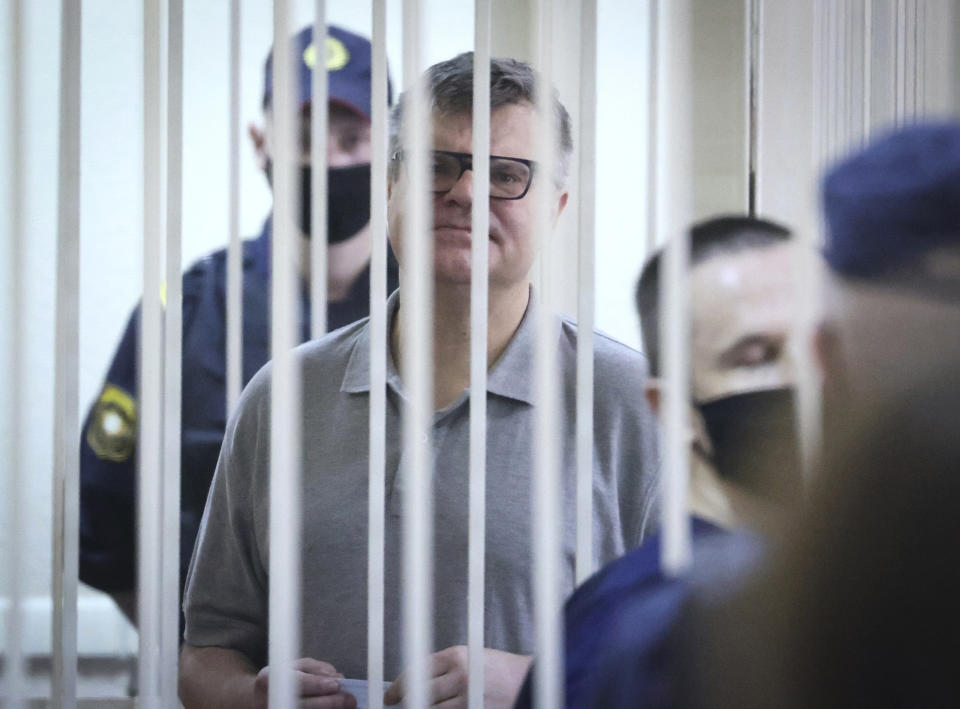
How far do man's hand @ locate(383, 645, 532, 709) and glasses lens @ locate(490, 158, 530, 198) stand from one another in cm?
37

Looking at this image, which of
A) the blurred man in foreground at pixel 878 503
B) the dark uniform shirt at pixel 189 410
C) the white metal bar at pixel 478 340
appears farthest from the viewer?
the dark uniform shirt at pixel 189 410

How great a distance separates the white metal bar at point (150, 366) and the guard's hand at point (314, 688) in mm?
82

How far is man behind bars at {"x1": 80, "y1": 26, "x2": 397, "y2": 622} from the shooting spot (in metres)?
0.81

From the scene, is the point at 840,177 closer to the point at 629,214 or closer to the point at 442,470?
the point at 629,214

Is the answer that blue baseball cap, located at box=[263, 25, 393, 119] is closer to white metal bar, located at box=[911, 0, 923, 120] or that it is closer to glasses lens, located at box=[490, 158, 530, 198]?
glasses lens, located at box=[490, 158, 530, 198]

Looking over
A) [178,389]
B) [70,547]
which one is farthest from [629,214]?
[70,547]

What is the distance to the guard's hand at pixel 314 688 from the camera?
2.35 feet

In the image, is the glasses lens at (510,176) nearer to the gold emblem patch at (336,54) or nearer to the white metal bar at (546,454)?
the white metal bar at (546,454)

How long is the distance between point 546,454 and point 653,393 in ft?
0.35

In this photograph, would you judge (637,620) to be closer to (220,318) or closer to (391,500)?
(391,500)

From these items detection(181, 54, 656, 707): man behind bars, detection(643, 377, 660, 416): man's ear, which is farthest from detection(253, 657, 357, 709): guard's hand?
detection(643, 377, 660, 416): man's ear

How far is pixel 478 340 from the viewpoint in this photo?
68cm

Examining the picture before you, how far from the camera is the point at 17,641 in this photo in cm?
71

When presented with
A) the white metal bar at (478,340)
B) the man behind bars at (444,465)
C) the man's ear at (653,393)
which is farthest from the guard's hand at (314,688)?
the man's ear at (653,393)
